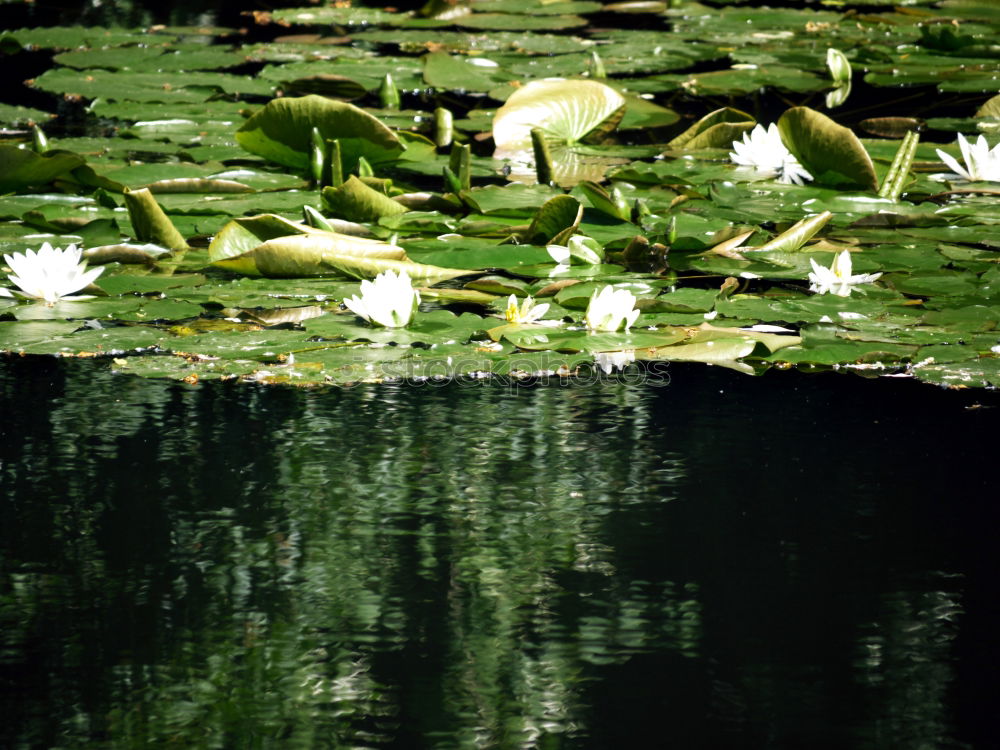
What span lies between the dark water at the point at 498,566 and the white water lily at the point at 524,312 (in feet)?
0.92

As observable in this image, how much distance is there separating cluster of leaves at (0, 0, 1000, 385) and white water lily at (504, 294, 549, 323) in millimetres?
36

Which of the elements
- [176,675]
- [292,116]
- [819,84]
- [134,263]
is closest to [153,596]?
[176,675]

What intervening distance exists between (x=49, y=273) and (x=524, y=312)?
1026 millimetres

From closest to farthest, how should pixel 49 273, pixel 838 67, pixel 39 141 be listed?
1. pixel 49 273
2. pixel 39 141
3. pixel 838 67

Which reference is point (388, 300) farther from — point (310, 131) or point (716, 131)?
point (716, 131)

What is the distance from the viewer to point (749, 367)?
2.32 m

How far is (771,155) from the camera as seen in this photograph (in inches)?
145

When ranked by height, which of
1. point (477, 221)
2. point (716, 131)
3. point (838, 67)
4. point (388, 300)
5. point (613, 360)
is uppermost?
point (838, 67)

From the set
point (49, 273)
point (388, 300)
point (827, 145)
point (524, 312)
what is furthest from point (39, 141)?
point (827, 145)

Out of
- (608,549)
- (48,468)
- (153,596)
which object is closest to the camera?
(153,596)

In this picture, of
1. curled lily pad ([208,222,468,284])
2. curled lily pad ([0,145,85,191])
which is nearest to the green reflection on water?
curled lily pad ([208,222,468,284])

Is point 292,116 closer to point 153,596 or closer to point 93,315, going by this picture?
point 93,315

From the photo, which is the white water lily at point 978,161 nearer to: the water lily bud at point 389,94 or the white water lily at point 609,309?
the white water lily at point 609,309

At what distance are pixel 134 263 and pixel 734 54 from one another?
3927 mm
